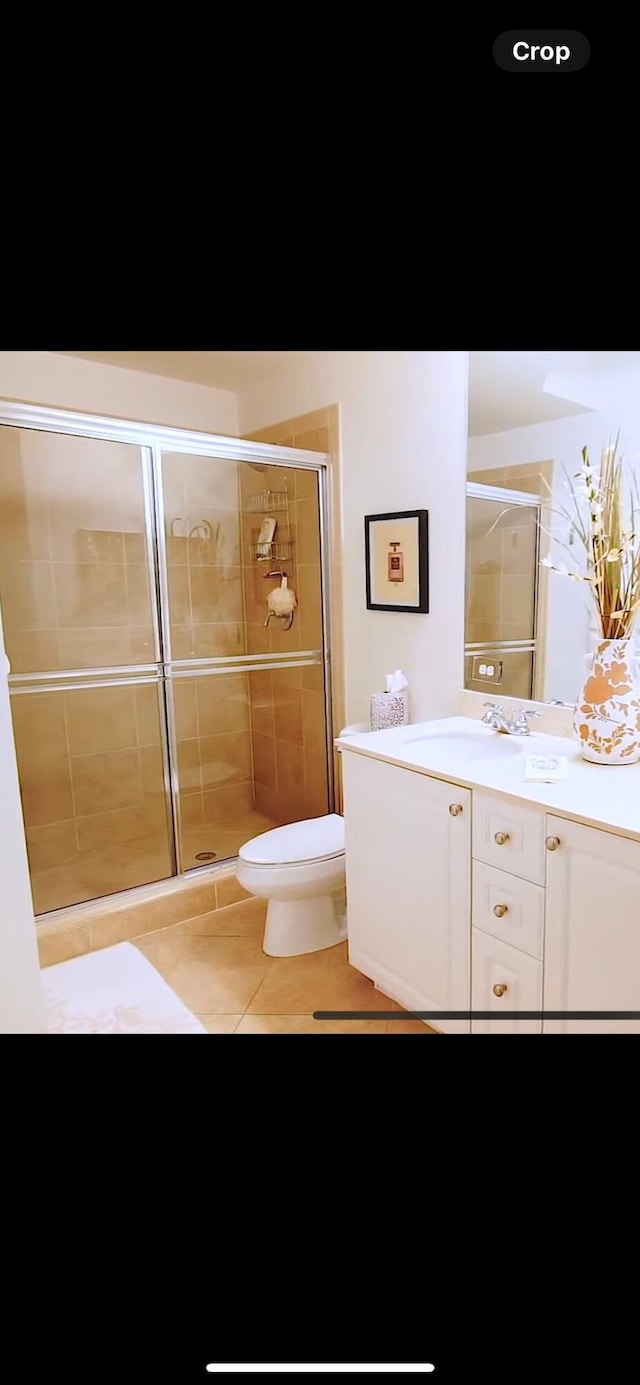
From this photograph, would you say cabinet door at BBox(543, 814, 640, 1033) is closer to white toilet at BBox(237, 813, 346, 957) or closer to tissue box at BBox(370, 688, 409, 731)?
white toilet at BBox(237, 813, 346, 957)

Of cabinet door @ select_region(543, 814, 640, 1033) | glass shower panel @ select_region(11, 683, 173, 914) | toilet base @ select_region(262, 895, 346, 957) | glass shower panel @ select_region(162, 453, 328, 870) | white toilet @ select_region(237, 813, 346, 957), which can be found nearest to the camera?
cabinet door @ select_region(543, 814, 640, 1033)

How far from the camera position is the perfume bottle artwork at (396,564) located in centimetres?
233

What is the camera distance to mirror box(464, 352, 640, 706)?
160 cm

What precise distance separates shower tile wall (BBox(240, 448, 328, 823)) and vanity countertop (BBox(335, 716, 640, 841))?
85cm

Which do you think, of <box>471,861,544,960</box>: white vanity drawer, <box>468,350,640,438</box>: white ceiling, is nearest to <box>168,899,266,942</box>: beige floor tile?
<box>471,861,544,960</box>: white vanity drawer

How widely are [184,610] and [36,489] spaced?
2.28ft

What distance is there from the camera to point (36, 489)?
8.34ft

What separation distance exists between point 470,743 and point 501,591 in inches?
16.9

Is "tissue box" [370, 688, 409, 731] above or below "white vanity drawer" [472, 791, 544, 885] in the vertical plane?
above
